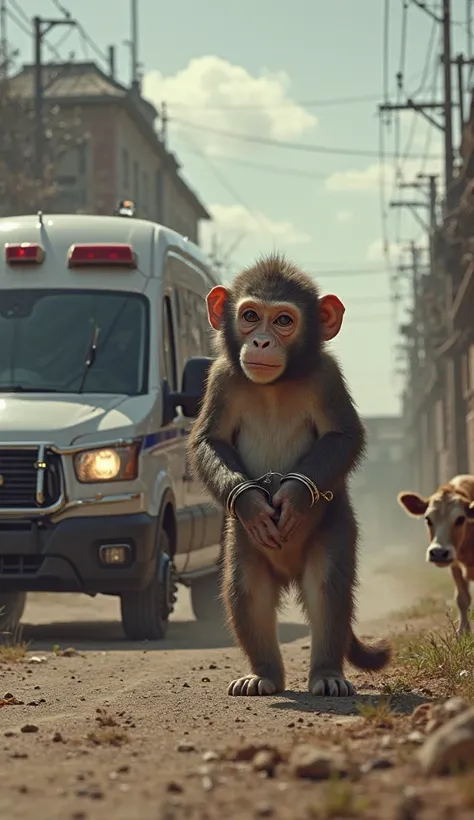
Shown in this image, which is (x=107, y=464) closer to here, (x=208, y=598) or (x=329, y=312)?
(x=329, y=312)

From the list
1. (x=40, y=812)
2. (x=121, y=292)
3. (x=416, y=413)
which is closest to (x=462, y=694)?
(x=40, y=812)

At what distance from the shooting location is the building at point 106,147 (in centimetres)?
6044

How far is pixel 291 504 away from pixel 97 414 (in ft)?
14.6

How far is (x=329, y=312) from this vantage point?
26.0ft

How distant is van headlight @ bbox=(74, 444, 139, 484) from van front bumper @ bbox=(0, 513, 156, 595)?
268 mm

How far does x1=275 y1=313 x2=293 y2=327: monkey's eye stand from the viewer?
7754 mm

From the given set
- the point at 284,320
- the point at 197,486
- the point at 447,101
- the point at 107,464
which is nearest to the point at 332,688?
the point at 284,320

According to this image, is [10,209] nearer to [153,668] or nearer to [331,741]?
[153,668]

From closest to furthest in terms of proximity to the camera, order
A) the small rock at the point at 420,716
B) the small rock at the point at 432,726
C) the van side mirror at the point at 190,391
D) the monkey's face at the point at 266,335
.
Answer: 1. the small rock at the point at 432,726
2. the small rock at the point at 420,716
3. the monkey's face at the point at 266,335
4. the van side mirror at the point at 190,391

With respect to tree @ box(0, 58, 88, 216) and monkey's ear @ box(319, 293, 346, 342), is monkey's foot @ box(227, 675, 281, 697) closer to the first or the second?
monkey's ear @ box(319, 293, 346, 342)

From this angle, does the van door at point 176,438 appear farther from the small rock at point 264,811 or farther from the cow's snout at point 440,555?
the small rock at point 264,811

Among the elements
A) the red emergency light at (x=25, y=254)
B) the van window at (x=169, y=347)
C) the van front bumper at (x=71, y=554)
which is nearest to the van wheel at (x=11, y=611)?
the van front bumper at (x=71, y=554)

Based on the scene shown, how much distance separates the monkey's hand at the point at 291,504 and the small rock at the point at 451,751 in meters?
3.12

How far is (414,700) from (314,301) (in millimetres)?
1872
